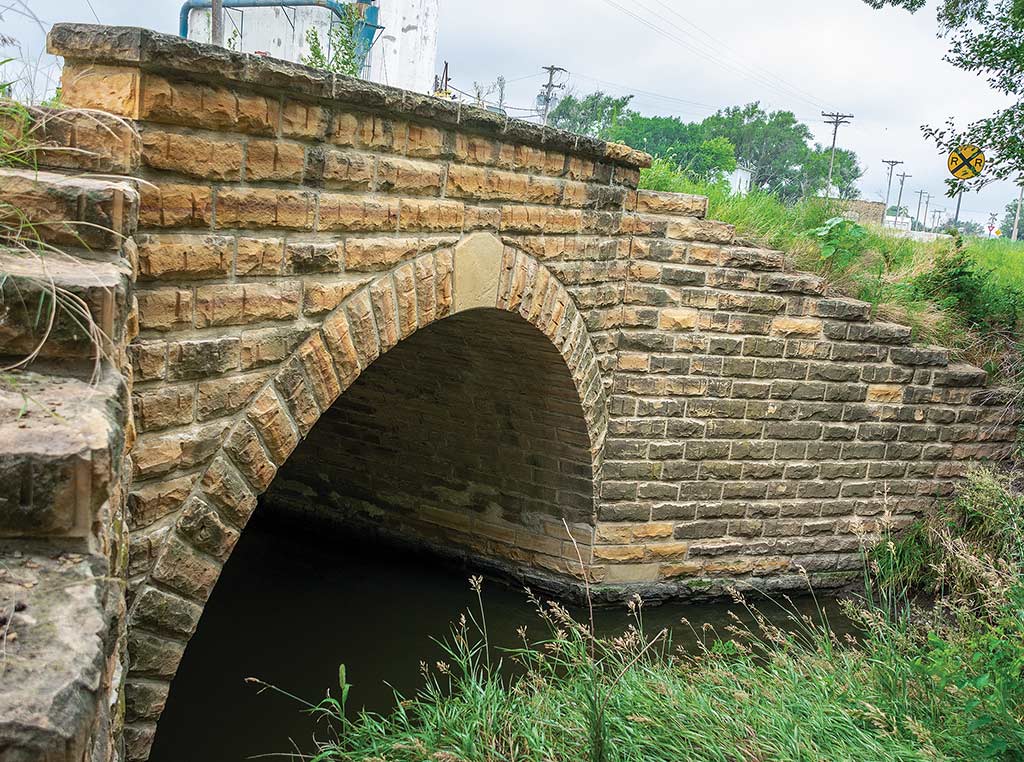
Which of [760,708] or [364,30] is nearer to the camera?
[760,708]

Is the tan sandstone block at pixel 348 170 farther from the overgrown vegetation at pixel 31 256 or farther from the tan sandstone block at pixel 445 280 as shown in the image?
the overgrown vegetation at pixel 31 256

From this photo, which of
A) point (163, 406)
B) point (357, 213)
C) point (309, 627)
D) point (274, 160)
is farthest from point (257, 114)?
point (309, 627)

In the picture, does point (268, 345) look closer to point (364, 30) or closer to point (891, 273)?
point (364, 30)

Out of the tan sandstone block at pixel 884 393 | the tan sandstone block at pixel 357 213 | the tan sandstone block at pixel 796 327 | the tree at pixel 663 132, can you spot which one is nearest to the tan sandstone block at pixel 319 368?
the tan sandstone block at pixel 357 213

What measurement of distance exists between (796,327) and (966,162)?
14.1ft

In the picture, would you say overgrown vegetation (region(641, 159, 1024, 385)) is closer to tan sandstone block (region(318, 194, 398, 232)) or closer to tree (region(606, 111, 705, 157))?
tan sandstone block (region(318, 194, 398, 232))

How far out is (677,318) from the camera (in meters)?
7.09

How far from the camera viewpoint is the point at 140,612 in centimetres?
311

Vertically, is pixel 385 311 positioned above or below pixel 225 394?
above

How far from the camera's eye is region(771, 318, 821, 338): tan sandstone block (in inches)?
295

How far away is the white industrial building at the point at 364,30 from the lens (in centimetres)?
873

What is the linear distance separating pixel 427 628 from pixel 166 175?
486cm

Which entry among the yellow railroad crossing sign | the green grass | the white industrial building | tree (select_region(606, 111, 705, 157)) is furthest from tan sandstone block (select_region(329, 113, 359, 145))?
tree (select_region(606, 111, 705, 157))

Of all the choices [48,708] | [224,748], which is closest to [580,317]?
[224,748]
